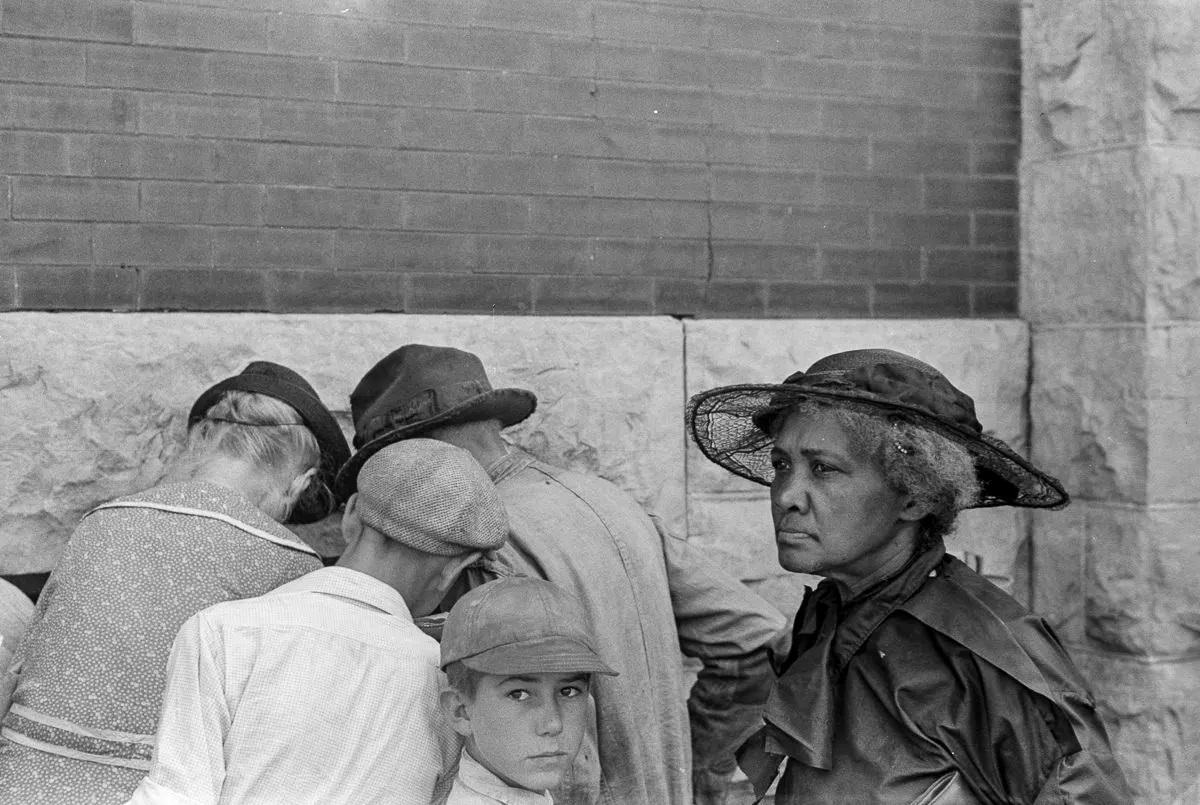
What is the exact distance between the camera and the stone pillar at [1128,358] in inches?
183

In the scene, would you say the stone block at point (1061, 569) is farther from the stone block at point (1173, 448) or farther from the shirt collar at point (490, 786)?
the shirt collar at point (490, 786)

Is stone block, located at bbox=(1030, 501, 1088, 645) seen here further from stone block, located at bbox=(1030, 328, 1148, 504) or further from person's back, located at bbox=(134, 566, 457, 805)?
person's back, located at bbox=(134, 566, 457, 805)

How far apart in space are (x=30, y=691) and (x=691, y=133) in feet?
8.29

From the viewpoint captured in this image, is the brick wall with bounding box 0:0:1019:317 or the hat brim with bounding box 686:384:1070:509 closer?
the hat brim with bounding box 686:384:1070:509

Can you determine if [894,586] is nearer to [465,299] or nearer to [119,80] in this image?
[465,299]

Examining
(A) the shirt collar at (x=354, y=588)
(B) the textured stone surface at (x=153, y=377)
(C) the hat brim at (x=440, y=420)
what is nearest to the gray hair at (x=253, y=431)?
(C) the hat brim at (x=440, y=420)

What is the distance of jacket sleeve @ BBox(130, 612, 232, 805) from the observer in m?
2.51

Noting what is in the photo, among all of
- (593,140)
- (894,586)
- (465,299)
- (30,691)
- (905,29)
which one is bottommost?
(30,691)

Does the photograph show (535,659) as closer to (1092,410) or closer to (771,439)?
(771,439)

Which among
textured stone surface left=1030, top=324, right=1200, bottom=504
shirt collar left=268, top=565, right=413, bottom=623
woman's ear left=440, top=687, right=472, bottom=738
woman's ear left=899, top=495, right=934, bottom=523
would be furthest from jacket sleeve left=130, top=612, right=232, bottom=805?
textured stone surface left=1030, top=324, right=1200, bottom=504

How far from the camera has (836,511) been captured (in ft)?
9.12

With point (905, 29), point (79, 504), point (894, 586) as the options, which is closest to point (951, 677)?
point (894, 586)

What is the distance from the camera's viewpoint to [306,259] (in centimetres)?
418

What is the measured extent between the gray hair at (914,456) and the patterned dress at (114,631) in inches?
47.8
